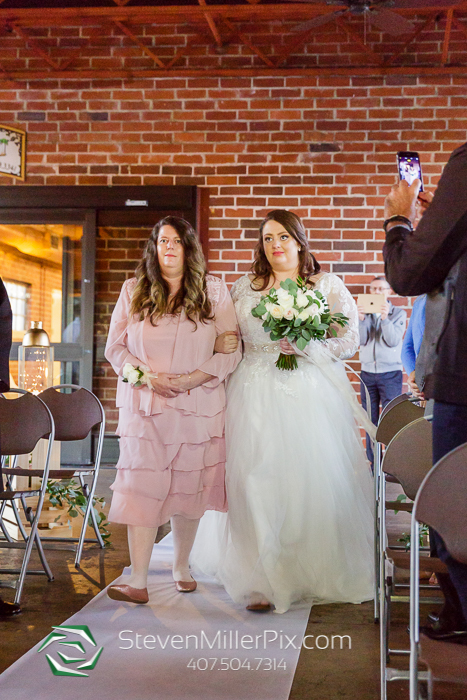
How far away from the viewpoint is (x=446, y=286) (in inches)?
68.2

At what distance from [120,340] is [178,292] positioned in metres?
0.35

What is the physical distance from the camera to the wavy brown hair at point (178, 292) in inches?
126

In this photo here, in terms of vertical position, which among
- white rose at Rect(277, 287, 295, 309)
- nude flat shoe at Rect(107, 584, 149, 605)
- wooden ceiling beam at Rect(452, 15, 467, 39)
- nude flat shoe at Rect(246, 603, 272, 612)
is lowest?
nude flat shoe at Rect(246, 603, 272, 612)

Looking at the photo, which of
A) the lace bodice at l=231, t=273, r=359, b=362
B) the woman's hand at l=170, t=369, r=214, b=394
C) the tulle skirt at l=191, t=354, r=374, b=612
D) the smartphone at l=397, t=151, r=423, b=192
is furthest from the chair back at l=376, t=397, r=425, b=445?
the smartphone at l=397, t=151, r=423, b=192

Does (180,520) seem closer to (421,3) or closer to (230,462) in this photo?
(230,462)

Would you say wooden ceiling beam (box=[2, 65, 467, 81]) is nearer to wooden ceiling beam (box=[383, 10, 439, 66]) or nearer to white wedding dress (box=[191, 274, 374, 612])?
wooden ceiling beam (box=[383, 10, 439, 66])

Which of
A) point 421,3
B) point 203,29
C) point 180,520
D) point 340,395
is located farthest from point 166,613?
point 203,29

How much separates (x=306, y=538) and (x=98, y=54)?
531 cm

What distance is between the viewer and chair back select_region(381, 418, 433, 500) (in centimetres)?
232

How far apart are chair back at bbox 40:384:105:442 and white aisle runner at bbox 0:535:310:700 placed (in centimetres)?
112

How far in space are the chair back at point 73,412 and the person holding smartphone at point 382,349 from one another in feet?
9.58

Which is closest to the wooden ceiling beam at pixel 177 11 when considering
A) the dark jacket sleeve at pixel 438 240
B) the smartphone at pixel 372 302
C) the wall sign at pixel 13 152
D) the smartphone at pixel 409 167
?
the wall sign at pixel 13 152

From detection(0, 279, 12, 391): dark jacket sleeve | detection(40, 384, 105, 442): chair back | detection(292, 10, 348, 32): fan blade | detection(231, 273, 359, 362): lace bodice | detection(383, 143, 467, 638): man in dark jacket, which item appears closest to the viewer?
detection(383, 143, 467, 638): man in dark jacket

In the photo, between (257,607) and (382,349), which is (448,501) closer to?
(257,607)
